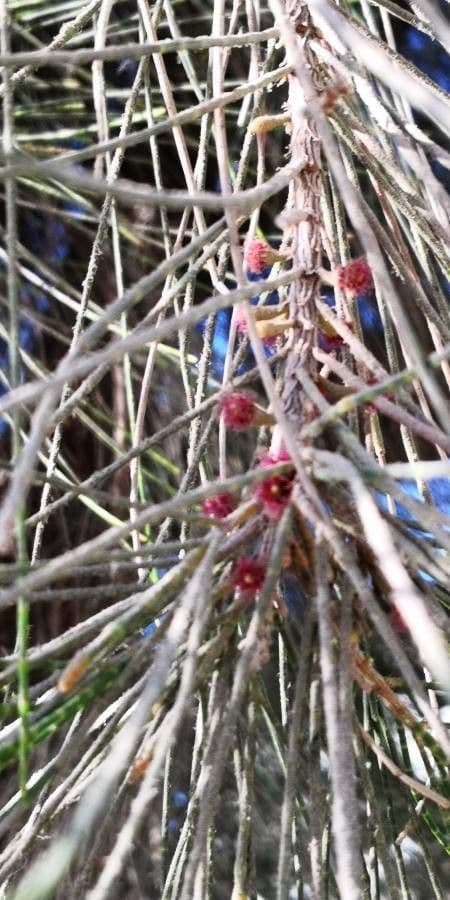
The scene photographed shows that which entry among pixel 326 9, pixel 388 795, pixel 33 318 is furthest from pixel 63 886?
pixel 326 9

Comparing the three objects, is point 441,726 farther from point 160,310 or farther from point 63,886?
point 63,886

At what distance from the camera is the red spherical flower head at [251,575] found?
1.02 feet

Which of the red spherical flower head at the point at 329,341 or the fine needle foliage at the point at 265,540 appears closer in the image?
the fine needle foliage at the point at 265,540

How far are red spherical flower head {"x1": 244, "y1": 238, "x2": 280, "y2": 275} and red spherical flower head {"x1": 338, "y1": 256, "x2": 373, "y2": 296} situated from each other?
38mm

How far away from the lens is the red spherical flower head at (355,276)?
39 centimetres

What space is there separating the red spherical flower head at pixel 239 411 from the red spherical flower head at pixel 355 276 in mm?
77

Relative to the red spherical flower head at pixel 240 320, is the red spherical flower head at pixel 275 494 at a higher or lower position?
lower

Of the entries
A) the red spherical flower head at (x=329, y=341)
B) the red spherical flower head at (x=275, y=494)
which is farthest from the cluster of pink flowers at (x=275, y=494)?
the red spherical flower head at (x=329, y=341)

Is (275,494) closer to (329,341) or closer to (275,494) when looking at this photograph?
(275,494)

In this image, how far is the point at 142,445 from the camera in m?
0.37

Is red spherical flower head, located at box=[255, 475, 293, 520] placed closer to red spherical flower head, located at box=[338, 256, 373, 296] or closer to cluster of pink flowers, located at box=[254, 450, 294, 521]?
cluster of pink flowers, located at box=[254, 450, 294, 521]

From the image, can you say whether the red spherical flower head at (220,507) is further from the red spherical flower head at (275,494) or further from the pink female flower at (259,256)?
the pink female flower at (259,256)

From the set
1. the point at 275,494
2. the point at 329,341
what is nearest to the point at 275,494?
the point at 275,494

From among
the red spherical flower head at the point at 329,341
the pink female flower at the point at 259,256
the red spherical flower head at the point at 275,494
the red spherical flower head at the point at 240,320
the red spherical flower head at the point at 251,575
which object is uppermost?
the pink female flower at the point at 259,256
